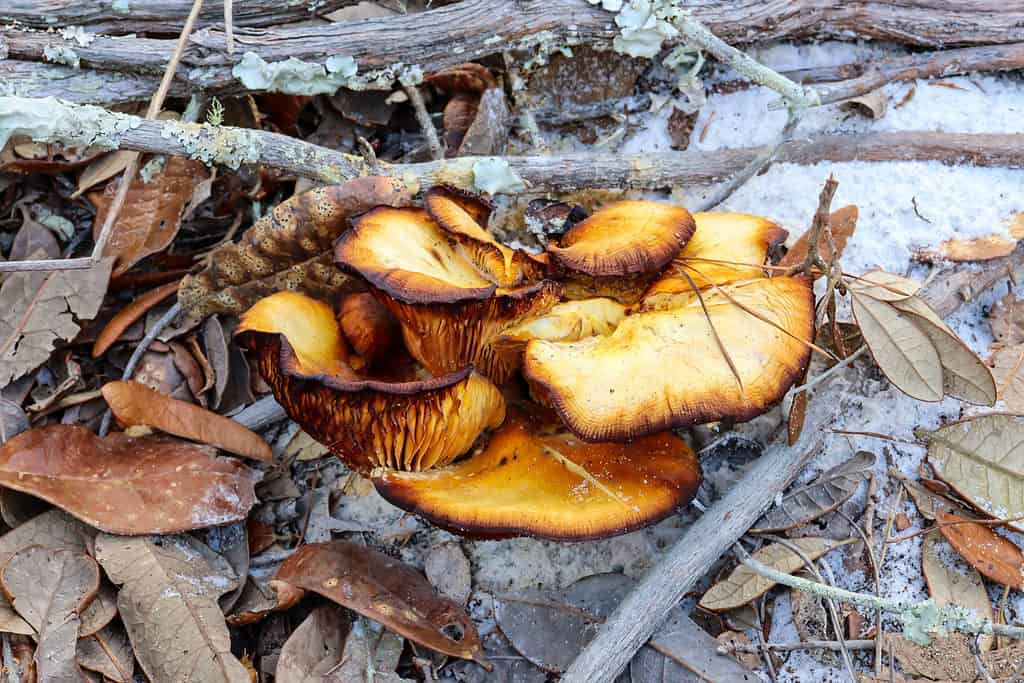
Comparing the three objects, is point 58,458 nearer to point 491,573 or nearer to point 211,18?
point 491,573

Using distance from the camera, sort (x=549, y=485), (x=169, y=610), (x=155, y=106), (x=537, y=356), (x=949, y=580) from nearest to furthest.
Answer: (x=537, y=356), (x=549, y=485), (x=169, y=610), (x=949, y=580), (x=155, y=106)

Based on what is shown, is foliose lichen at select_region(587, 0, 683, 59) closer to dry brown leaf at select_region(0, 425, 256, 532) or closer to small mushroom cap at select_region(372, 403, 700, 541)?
small mushroom cap at select_region(372, 403, 700, 541)

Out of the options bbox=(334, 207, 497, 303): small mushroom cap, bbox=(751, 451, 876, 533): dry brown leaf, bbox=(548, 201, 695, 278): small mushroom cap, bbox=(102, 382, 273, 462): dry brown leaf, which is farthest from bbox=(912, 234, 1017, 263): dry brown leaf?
bbox=(102, 382, 273, 462): dry brown leaf

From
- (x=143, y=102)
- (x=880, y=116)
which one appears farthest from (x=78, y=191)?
(x=880, y=116)

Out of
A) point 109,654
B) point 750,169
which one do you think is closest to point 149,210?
point 109,654

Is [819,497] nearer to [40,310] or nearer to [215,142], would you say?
[215,142]
